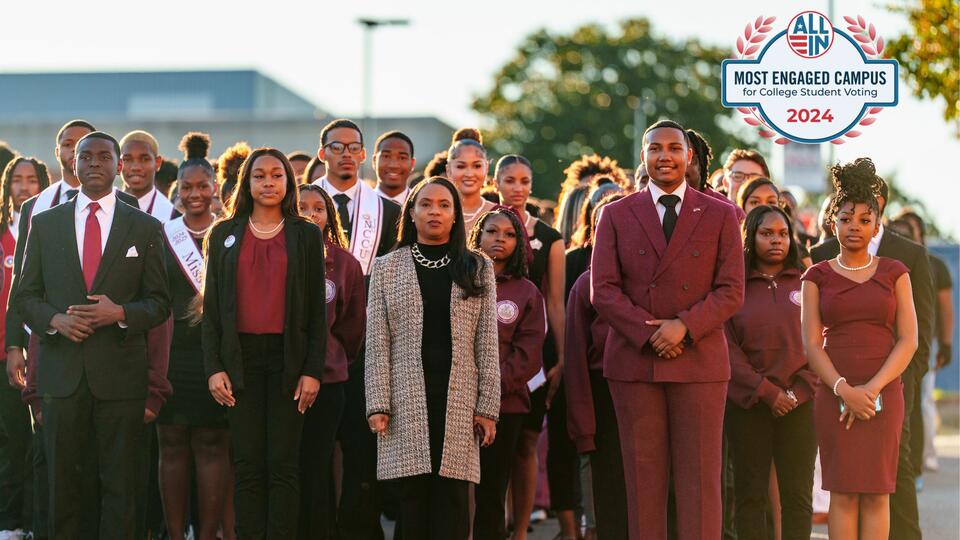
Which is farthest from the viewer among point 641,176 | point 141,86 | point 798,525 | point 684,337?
point 141,86

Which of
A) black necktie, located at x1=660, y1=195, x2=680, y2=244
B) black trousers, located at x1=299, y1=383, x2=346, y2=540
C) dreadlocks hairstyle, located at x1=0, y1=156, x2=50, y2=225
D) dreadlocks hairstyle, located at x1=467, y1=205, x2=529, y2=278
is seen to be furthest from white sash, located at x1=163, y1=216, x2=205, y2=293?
black necktie, located at x1=660, y1=195, x2=680, y2=244

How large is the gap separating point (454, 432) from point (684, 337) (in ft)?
4.23

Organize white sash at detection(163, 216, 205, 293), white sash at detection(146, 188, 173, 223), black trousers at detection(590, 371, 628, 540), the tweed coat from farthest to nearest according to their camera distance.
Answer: white sash at detection(146, 188, 173, 223) < white sash at detection(163, 216, 205, 293) < black trousers at detection(590, 371, 628, 540) < the tweed coat

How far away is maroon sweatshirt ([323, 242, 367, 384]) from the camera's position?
30.3 ft

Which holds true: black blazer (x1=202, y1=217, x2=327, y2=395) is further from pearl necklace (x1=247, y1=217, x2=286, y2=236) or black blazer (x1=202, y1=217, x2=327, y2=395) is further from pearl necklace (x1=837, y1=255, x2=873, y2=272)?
pearl necklace (x1=837, y1=255, x2=873, y2=272)

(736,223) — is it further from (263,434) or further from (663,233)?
(263,434)

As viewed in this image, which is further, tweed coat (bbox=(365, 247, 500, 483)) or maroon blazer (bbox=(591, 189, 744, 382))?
tweed coat (bbox=(365, 247, 500, 483))

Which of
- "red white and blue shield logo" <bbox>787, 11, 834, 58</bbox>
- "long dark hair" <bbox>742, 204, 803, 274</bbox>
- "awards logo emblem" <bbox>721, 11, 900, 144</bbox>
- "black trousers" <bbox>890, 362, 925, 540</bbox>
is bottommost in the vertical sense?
"black trousers" <bbox>890, 362, 925, 540</bbox>

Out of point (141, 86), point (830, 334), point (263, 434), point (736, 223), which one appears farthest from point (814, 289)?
point (141, 86)

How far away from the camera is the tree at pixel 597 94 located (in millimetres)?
54469

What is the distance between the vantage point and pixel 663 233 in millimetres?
7789

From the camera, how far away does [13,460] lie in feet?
33.5

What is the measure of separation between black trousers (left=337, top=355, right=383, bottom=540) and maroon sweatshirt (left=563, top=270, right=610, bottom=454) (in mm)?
1205

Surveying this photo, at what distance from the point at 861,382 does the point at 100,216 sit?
414cm
